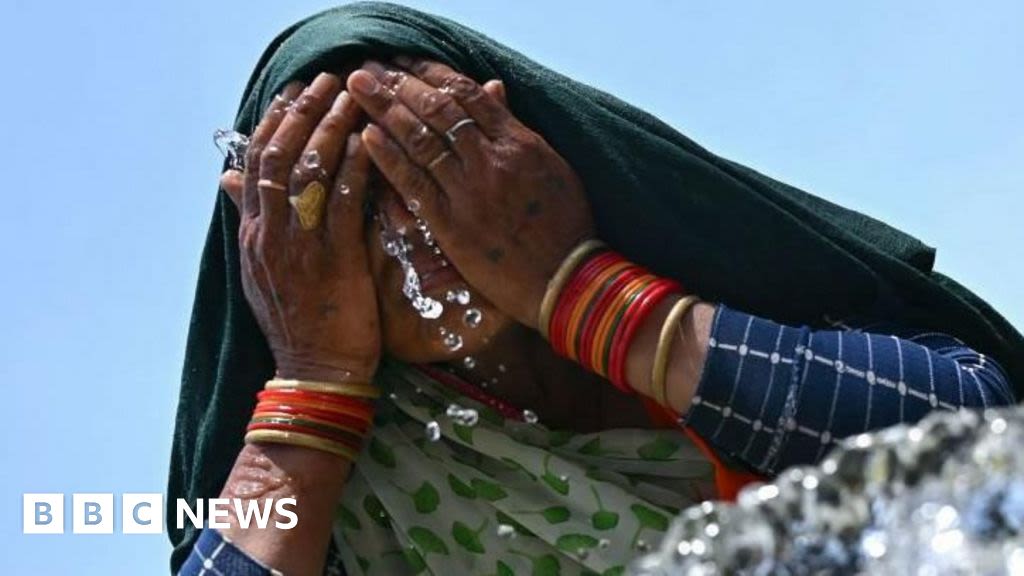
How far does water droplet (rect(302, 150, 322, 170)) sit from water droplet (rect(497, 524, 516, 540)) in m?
0.54

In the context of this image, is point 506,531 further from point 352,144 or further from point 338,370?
point 352,144

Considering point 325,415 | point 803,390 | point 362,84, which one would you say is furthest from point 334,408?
point 803,390

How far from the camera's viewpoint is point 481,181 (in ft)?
7.69

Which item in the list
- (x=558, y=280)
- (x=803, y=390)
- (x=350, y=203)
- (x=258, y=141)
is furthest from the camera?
(x=258, y=141)

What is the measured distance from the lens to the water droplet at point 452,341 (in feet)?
7.88

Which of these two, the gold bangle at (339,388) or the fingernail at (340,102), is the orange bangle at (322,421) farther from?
the fingernail at (340,102)

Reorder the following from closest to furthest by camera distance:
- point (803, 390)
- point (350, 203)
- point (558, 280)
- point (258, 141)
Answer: point (803, 390), point (558, 280), point (350, 203), point (258, 141)

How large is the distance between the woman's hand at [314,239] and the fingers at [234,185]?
6 cm

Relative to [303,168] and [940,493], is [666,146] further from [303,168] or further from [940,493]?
[940,493]

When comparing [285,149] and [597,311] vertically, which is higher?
[285,149]

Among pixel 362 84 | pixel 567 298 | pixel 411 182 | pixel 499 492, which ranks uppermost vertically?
pixel 362 84

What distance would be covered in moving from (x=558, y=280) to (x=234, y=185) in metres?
0.54

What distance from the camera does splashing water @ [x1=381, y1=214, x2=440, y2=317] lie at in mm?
2396

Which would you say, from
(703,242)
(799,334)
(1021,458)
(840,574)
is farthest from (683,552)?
(703,242)
